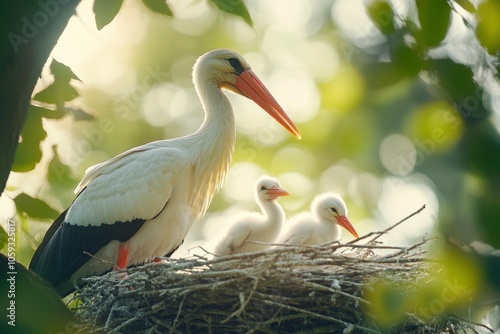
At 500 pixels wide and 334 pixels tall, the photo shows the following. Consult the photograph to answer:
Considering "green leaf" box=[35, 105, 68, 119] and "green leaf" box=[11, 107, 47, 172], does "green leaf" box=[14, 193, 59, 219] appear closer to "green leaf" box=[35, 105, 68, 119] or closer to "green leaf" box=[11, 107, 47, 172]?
"green leaf" box=[11, 107, 47, 172]

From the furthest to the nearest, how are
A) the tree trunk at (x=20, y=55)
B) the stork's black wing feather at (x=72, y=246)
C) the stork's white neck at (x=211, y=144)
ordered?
the stork's white neck at (x=211, y=144) < the stork's black wing feather at (x=72, y=246) < the tree trunk at (x=20, y=55)

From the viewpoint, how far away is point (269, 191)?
6.79 meters

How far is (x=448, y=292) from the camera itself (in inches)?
51.5

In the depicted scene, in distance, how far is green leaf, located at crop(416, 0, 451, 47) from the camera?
1.46 metres

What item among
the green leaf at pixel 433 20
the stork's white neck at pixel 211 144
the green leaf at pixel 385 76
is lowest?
the stork's white neck at pixel 211 144

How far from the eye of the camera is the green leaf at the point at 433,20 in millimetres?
1461

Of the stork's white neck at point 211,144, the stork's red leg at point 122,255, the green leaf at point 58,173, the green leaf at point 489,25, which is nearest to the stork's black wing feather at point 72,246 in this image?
the stork's red leg at point 122,255

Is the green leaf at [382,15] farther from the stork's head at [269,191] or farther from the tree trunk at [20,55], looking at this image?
the stork's head at [269,191]

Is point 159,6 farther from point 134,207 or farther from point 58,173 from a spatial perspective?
point 134,207

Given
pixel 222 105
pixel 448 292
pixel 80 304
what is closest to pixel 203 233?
pixel 222 105

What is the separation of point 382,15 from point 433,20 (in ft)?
0.38

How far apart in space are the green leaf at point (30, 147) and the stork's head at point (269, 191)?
3918 mm

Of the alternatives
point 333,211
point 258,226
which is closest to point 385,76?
point 258,226

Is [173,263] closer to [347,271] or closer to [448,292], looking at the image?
[347,271]
